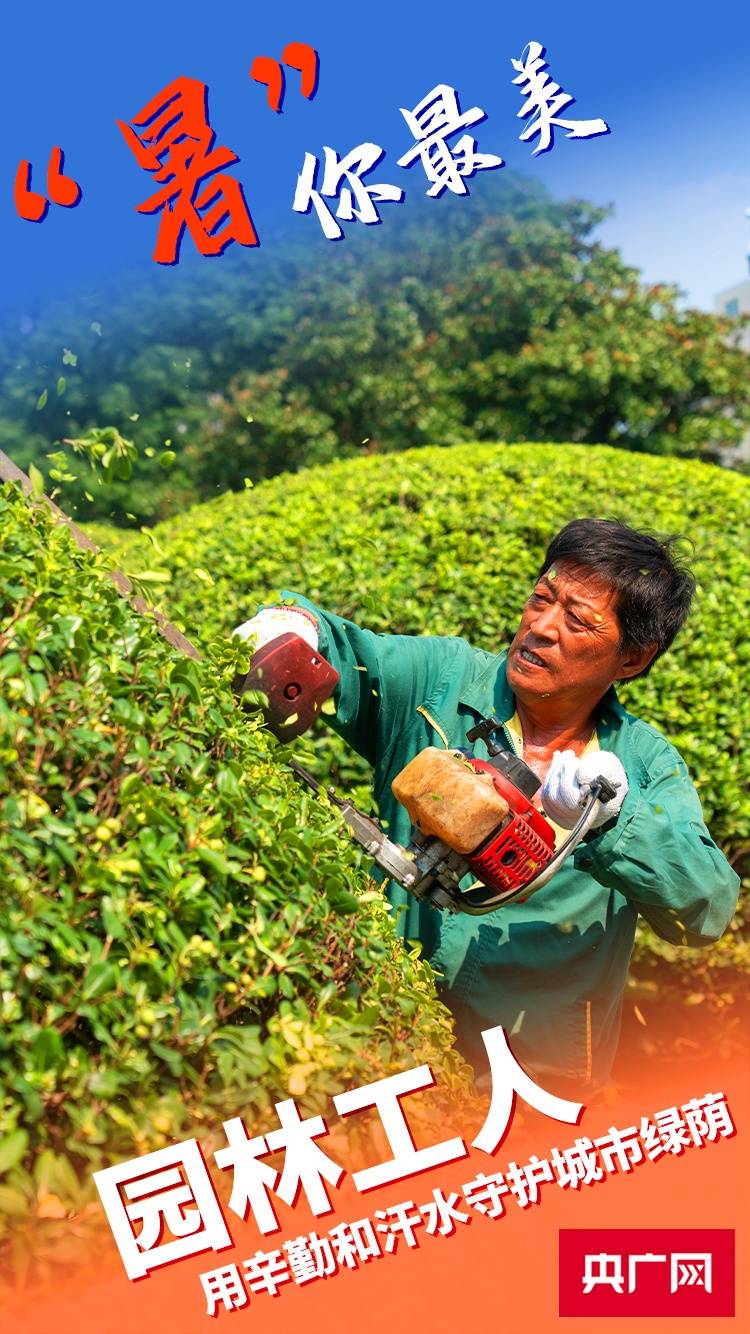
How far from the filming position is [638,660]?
325 centimetres

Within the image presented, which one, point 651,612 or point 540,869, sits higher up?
point 651,612

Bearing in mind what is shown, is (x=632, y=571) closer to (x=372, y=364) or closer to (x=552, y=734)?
(x=552, y=734)

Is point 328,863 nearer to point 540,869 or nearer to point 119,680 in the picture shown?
point 119,680

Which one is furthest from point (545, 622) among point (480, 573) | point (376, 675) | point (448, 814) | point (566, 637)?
point (480, 573)

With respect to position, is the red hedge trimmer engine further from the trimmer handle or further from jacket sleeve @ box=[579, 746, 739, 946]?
jacket sleeve @ box=[579, 746, 739, 946]

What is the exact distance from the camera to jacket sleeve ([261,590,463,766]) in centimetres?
303

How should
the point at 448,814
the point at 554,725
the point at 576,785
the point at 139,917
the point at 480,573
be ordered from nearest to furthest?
1. the point at 139,917
2. the point at 448,814
3. the point at 576,785
4. the point at 554,725
5. the point at 480,573

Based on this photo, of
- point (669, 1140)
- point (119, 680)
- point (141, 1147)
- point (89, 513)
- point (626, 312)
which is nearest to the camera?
point (141, 1147)

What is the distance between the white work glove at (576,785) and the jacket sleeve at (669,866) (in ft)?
0.22

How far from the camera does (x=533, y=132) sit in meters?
6.34

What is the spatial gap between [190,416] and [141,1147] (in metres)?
17.3

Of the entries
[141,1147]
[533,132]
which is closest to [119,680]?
[141,1147]

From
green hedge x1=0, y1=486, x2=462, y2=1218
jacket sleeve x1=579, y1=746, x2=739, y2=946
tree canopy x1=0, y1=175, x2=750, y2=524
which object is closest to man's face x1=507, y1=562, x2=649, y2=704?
jacket sleeve x1=579, y1=746, x2=739, y2=946

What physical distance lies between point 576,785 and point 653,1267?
99cm
